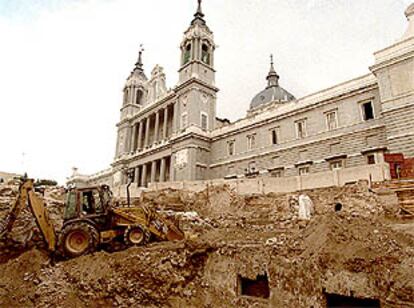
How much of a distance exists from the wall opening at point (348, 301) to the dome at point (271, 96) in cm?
5566

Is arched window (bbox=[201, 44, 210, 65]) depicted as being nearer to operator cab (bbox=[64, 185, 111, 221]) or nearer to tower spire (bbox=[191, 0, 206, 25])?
tower spire (bbox=[191, 0, 206, 25])

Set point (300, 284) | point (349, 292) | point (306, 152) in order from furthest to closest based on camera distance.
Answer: point (306, 152), point (300, 284), point (349, 292)

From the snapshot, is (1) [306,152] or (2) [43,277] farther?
(1) [306,152]

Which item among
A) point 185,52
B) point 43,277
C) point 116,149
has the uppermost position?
point 185,52

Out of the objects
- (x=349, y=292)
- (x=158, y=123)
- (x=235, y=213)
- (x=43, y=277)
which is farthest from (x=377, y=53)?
(x=158, y=123)

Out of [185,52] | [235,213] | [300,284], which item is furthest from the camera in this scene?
[185,52]

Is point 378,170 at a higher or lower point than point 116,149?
lower

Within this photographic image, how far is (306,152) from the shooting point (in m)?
28.9

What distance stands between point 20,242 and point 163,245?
22.4ft

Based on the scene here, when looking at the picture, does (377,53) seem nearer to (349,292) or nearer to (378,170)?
(378,170)

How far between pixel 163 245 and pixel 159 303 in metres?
2.18

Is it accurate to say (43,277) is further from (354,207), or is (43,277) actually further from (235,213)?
(354,207)

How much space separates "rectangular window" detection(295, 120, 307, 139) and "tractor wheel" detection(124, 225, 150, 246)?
22.2 meters

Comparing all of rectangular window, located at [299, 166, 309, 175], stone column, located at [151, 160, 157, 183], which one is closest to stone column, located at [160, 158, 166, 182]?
stone column, located at [151, 160, 157, 183]
